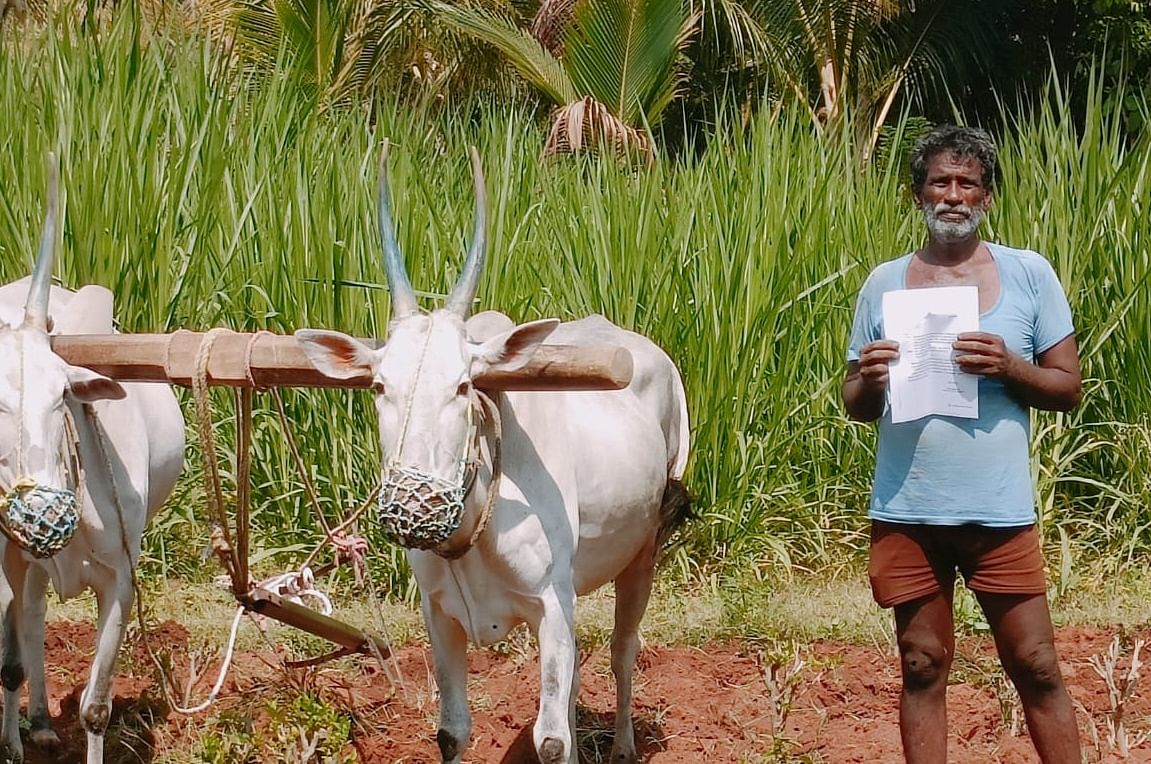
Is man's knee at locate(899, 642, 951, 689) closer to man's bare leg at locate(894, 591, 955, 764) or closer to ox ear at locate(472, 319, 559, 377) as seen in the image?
man's bare leg at locate(894, 591, 955, 764)

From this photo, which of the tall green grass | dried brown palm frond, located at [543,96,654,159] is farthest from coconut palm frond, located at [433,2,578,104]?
the tall green grass

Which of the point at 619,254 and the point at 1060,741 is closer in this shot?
the point at 1060,741

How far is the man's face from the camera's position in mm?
3354

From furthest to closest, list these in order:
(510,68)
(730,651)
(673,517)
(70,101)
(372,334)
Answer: (510,68)
(70,101)
(372,334)
(730,651)
(673,517)

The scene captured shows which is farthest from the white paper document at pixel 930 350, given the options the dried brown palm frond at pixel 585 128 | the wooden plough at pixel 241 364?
the dried brown palm frond at pixel 585 128

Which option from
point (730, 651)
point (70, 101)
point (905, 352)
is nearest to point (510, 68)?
point (70, 101)

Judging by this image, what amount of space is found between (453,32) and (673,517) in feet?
36.2

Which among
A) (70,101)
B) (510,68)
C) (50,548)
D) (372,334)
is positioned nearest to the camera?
(50,548)

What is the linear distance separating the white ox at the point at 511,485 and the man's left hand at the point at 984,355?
865 millimetres

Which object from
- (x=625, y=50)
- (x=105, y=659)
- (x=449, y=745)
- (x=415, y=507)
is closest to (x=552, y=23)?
(x=625, y=50)

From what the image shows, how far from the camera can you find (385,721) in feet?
15.5

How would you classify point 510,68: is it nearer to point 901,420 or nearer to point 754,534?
point 754,534

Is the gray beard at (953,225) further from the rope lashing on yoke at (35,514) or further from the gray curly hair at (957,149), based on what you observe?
the rope lashing on yoke at (35,514)

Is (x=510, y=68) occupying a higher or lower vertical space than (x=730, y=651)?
higher
